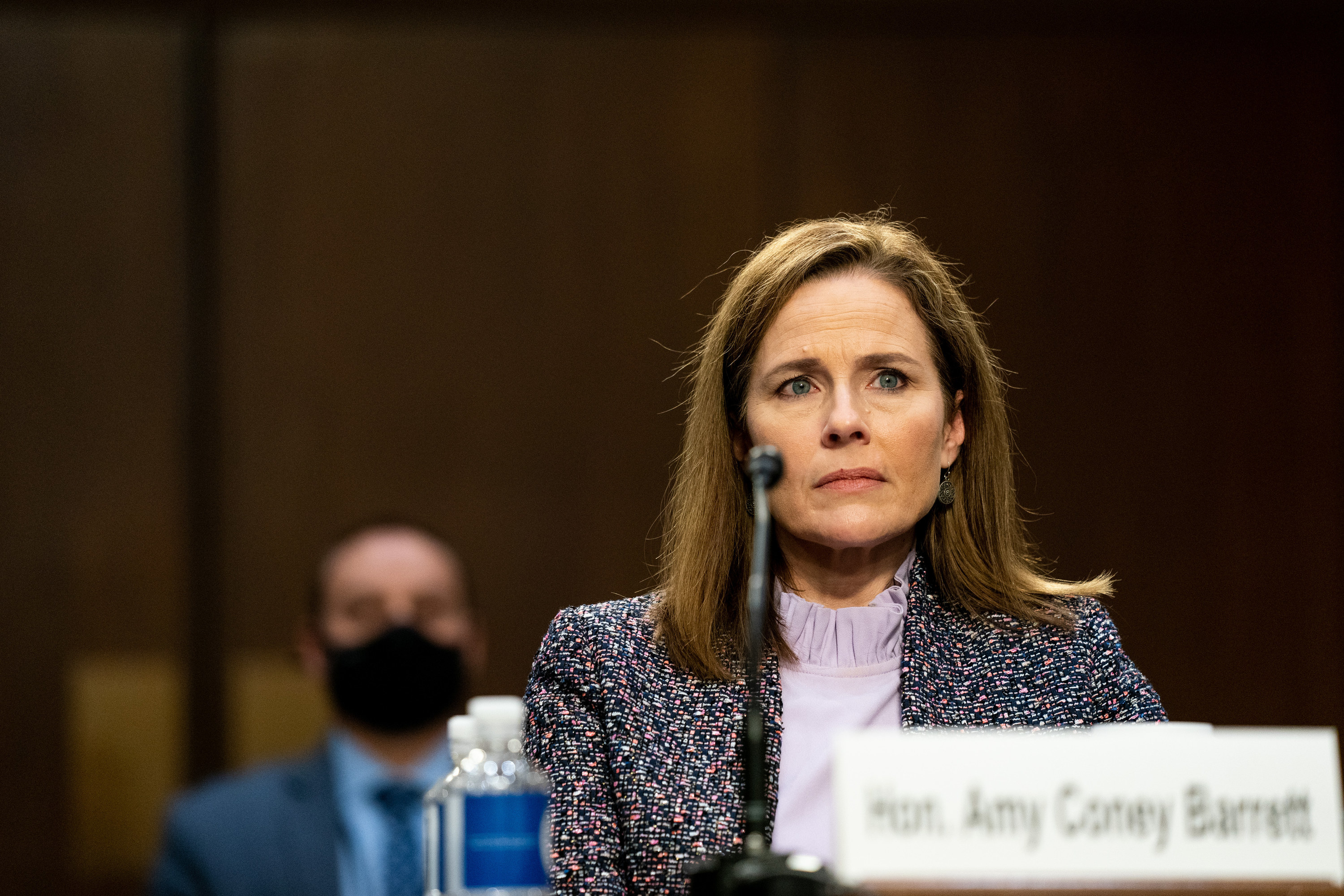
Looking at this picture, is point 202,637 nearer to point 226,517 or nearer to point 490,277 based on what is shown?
point 226,517

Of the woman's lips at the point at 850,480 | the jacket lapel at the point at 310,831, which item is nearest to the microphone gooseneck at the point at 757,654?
the woman's lips at the point at 850,480

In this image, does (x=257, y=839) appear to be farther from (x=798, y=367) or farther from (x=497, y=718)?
(x=497, y=718)

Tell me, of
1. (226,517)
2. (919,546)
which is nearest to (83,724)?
(226,517)

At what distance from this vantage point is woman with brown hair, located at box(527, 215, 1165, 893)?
175cm

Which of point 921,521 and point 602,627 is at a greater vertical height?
point 921,521

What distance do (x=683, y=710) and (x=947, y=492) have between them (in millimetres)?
498

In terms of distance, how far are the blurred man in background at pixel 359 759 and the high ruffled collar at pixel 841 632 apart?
3.84 ft

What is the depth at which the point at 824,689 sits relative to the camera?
6.13 feet

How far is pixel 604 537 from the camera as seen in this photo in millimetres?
4090

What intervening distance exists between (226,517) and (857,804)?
3.21 meters

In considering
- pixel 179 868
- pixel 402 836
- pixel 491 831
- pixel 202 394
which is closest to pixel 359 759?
pixel 402 836

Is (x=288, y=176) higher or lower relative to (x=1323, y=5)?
lower

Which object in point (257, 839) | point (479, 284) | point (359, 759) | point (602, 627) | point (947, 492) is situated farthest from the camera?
point (479, 284)

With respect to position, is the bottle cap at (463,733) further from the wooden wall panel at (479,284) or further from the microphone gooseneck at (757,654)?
the wooden wall panel at (479,284)
